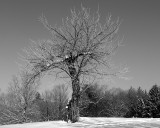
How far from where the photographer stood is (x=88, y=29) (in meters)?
A: 13.0

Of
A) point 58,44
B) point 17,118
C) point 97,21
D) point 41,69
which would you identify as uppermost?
point 97,21

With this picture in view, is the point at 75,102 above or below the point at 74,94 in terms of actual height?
below

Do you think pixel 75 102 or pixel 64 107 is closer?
pixel 75 102

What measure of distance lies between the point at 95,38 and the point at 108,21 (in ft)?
4.37

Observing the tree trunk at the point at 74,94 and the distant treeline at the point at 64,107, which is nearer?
the tree trunk at the point at 74,94

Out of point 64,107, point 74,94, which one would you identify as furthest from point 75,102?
point 64,107

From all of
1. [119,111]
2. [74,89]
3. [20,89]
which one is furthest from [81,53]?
[119,111]

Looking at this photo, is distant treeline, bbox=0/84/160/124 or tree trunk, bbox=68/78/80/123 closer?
tree trunk, bbox=68/78/80/123

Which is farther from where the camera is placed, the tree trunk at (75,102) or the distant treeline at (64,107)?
the distant treeline at (64,107)

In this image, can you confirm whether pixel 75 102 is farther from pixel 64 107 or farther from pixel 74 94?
pixel 64 107

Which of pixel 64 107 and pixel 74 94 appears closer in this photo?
pixel 74 94

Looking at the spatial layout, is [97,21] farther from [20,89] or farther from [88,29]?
[20,89]

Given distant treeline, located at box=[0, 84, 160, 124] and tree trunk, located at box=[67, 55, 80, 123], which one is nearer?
tree trunk, located at box=[67, 55, 80, 123]

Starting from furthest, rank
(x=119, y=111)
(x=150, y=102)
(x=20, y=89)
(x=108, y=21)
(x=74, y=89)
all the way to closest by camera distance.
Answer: (x=119, y=111)
(x=150, y=102)
(x=20, y=89)
(x=108, y=21)
(x=74, y=89)
